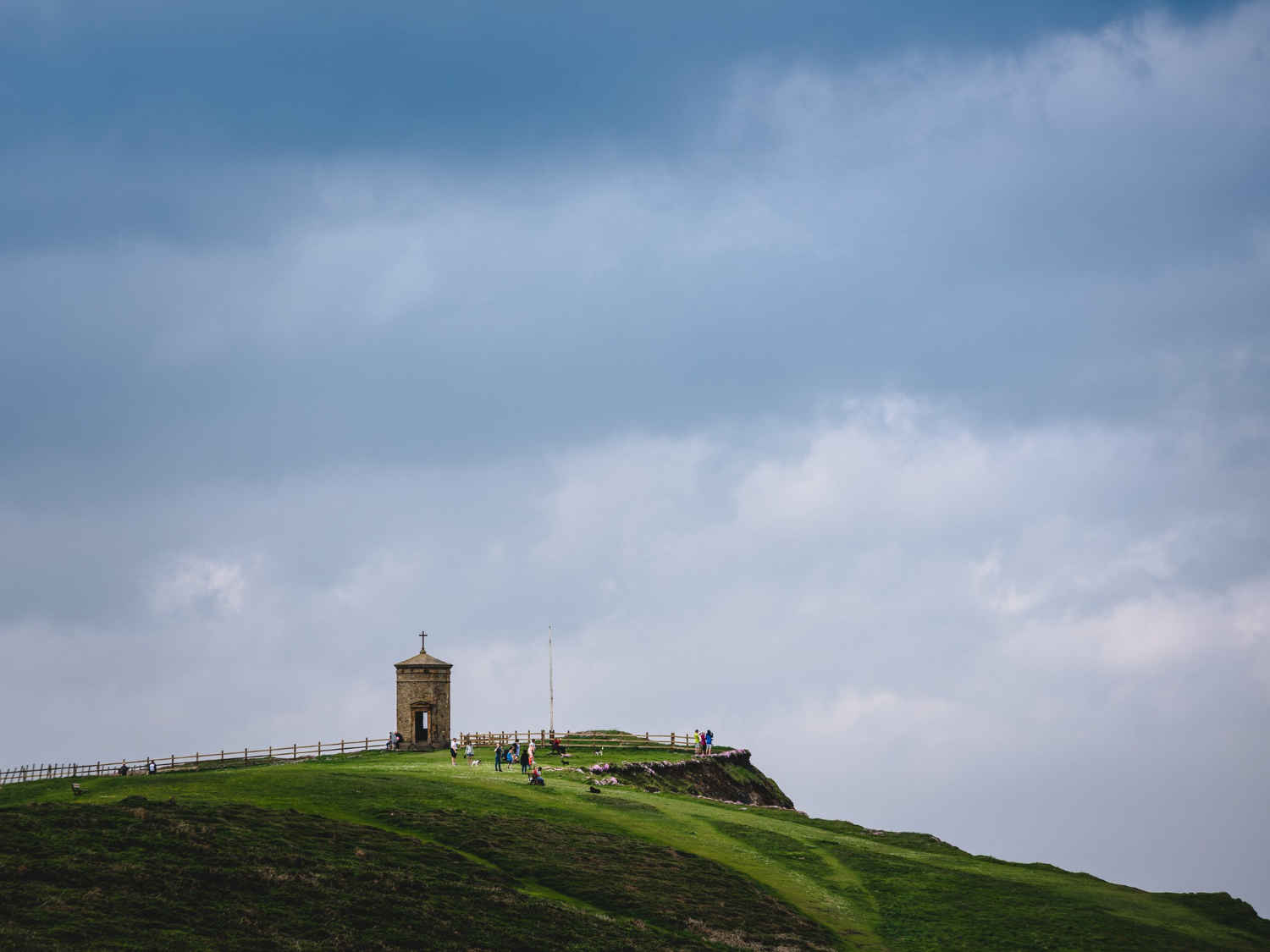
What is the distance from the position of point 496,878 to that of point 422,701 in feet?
137

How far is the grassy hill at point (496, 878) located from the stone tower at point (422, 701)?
18.2 meters

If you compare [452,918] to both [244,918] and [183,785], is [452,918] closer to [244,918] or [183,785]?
[244,918]

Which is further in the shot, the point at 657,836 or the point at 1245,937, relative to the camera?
the point at 657,836

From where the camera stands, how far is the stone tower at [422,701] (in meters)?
82.6

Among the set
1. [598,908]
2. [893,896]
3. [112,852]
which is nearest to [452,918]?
[598,908]

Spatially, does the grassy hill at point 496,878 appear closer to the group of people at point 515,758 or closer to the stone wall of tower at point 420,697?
the group of people at point 515,758

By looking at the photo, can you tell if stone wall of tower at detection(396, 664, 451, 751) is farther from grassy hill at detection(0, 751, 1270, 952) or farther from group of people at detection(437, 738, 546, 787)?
grassy hill at detection(0, 751, 1270, 952)

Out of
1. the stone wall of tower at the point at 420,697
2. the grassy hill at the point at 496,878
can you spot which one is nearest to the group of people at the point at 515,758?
the grassy hill at the point at 496,878

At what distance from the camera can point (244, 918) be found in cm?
3325

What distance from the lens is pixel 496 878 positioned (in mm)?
42438

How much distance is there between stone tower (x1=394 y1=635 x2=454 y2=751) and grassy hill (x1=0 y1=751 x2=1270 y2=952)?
717 inches

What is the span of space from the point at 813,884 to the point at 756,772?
1728 inches

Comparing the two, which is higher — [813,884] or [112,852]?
[112,852]

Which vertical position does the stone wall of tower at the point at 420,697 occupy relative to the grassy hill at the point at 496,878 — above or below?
above
